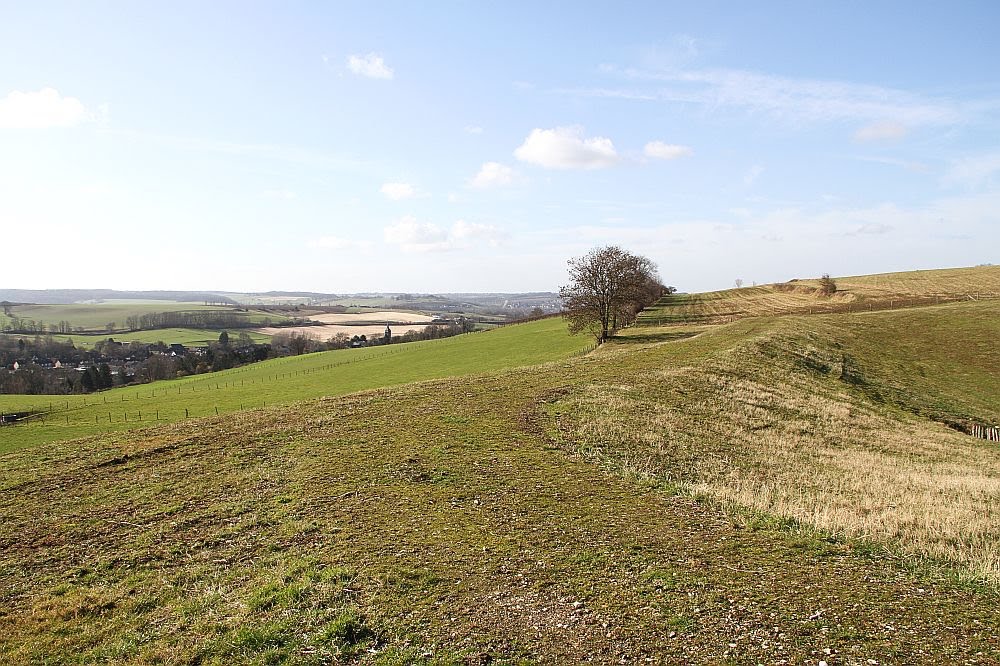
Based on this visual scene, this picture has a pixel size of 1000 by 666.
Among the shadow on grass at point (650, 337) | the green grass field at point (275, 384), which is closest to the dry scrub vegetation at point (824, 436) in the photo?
the shadow on grass at point (650, 337)

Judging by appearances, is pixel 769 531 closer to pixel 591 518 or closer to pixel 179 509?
pixel 591 518

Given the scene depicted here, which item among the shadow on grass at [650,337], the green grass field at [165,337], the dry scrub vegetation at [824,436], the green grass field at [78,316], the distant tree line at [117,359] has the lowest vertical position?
the distant tree line at [117,359]

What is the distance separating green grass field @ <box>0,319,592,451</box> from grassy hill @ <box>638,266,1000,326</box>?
18.7 meters

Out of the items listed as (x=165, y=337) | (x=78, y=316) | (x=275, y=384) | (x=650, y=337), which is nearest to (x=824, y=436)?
(x=650, y=337)

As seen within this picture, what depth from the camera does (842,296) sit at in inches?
3007

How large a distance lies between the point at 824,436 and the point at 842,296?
208 ft

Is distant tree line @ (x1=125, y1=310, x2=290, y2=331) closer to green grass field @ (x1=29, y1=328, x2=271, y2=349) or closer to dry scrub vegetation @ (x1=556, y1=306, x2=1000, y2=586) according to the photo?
green grass field @ (x1=29, y1=328, x2=271, y2=349)

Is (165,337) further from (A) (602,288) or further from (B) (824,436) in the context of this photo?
(B) (824,436)

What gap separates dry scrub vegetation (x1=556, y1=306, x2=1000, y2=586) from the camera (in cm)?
1276

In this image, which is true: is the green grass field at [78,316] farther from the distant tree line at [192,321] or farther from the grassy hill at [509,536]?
the grassy hill at [509,536]

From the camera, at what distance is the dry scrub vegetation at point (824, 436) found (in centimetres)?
1276

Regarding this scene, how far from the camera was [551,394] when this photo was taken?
2583 centimetres

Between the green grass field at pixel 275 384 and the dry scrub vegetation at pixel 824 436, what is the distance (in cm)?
2407

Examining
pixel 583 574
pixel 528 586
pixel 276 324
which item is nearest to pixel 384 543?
pixel 528 586
